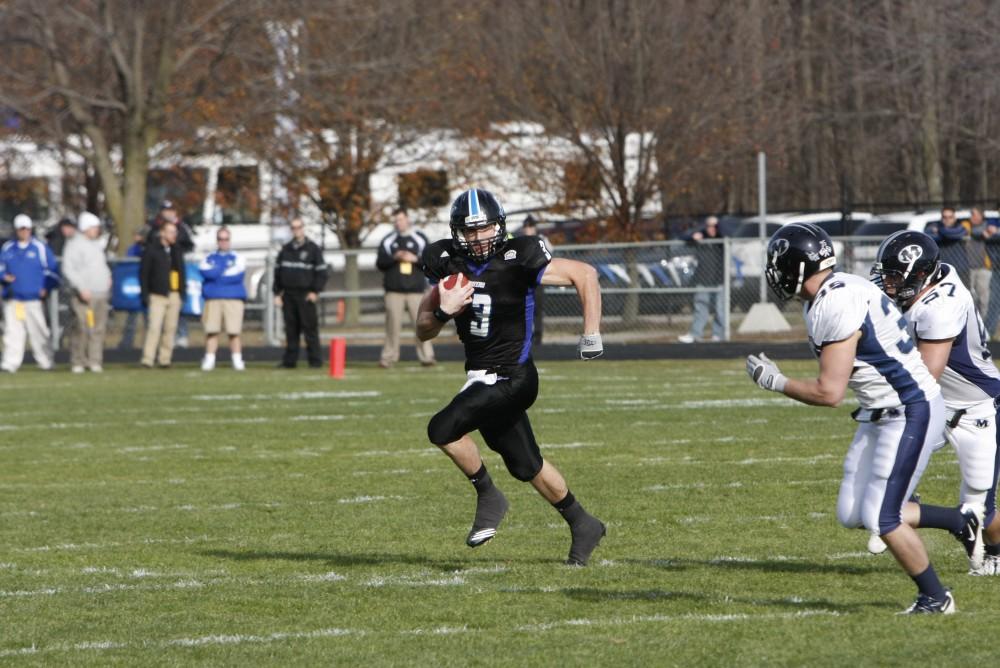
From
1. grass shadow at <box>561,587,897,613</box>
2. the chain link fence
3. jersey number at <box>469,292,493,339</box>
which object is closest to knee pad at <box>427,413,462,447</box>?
jersey number at <box>469,292,493,339</box>

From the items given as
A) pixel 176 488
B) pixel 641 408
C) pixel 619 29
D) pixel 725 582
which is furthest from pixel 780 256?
pixel 619 29

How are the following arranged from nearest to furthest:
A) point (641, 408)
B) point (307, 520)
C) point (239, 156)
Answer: point (307, 520), point (641, 408), point (239, 156)

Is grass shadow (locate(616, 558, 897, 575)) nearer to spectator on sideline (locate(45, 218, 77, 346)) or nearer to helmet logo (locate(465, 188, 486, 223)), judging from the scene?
helmet logo (locate(465, 188, 486, 223))

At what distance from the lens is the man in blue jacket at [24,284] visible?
19.0 meters

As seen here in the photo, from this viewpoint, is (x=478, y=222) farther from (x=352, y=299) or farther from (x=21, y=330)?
(x=352, y=299)

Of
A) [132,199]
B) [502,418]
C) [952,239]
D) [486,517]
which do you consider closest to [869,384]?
[502,418]

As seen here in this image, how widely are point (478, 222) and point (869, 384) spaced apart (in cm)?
185

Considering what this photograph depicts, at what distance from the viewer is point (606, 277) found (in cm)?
2286

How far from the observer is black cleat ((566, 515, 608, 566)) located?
696 cm

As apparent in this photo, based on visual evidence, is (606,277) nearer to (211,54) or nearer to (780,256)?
(211,54)

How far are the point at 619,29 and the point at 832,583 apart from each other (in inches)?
769

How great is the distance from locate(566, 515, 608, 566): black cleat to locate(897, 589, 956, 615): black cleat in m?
1.64

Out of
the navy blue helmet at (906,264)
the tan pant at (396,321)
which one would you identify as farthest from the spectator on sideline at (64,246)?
the navy blue helmet at (906,264)

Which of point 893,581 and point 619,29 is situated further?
point 619,29
